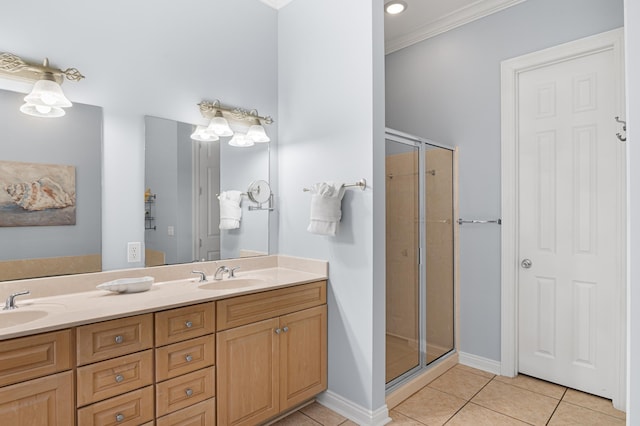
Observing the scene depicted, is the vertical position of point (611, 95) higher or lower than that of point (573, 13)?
lower

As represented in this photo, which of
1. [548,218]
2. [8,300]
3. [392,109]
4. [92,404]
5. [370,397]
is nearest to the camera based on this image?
[92,404]

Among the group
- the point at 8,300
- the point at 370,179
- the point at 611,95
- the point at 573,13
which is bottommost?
the point at 8,300

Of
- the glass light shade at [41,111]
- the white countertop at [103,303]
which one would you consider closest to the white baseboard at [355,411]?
the white countertop at [103,303]

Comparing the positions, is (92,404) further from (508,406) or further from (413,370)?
(508,406)

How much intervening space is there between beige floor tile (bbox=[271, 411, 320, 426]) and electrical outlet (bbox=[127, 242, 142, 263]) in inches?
49.6

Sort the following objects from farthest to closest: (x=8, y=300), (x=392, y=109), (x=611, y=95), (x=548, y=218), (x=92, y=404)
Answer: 1. (x=392, y=109)
2. (x=548, y=218)
3. (x=611, y=95)
4. (x=8, y=300)
5. (x=92, y=404)

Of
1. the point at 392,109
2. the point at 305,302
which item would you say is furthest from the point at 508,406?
the point at 392,109

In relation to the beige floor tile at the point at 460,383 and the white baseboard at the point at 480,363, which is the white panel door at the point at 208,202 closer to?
the beige floor tile at the point at 460,383

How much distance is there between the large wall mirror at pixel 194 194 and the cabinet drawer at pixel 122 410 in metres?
0.79

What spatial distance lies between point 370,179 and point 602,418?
1999 mm

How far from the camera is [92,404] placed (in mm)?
1389

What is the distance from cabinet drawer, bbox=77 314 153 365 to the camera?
1.37 m

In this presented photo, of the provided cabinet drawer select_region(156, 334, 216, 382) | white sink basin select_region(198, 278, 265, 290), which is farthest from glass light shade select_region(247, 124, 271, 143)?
cabinet drawer select_region(156, 334, 216, 382)

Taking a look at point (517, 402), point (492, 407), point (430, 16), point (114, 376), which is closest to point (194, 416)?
point (114, 376)
